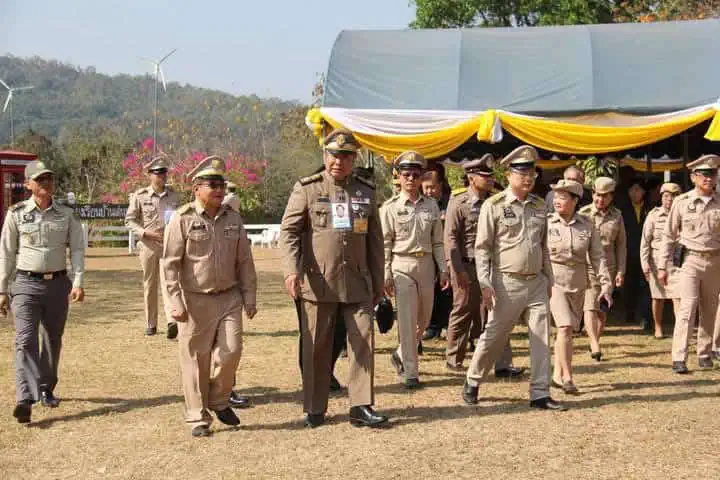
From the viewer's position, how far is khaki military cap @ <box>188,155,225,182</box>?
681 centimetres

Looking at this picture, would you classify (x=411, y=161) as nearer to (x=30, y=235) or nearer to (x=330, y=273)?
(x=330, y=273)

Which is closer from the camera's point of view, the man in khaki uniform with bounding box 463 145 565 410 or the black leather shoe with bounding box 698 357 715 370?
the man in khaki uniform with bounding box 463 145 565 410

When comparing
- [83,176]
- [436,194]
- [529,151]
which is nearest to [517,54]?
[436,194]

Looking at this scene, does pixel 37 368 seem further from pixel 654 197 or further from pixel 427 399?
pixel 654 197

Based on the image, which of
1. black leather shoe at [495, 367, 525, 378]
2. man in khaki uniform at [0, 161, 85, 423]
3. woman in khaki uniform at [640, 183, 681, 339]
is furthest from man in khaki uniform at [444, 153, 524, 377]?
man in khaki uniform at [0, 161, 85, 423]

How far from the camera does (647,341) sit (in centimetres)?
1116

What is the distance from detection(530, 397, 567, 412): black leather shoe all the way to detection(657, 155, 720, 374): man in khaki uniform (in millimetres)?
2024

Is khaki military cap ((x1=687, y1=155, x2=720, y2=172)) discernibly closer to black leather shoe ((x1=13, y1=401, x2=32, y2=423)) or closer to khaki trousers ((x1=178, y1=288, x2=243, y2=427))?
khaki trousers ((x1=178, y1=288, x2=243, y2=427))

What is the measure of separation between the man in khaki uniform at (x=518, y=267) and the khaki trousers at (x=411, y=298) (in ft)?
3.25

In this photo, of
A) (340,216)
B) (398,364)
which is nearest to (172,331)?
(398,364)

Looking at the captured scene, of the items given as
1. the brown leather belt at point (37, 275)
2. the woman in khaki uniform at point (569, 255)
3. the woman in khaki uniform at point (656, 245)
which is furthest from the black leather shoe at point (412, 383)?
the woman in khaki uniform at point (656, 245)

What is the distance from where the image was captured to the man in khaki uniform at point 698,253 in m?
8.77

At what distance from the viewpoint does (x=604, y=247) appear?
10.3 metres

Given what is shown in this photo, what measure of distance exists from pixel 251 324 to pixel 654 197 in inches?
218
